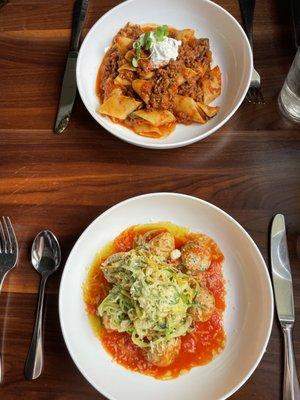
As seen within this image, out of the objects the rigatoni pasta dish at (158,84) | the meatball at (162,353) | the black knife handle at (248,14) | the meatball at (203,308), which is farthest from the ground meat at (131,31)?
the meatball at (162,353)

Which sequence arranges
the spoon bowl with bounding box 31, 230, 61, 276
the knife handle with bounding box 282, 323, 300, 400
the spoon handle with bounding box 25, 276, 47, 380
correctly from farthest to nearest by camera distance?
the spoon bowl with bounding box 31, 230, 61, 276
the spoon handle with bounding box 25, 276, 47, 380
the knife handle with bounding box 282, 323, 300, 400

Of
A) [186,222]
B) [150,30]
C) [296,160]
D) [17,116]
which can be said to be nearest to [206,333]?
[186,222]

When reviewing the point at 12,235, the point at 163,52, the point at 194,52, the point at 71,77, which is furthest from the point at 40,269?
the point at 194,52

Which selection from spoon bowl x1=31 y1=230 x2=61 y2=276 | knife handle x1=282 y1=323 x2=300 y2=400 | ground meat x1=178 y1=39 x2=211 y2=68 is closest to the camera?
knife handle x1=282 y1=323 x2=300 y2=400

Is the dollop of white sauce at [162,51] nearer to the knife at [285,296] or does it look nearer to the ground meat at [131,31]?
the ground meat at [131,31]

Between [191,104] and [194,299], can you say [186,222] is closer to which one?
[194,299]

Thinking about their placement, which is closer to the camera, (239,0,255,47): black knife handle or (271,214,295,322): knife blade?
(271,214,295,322): knife blade

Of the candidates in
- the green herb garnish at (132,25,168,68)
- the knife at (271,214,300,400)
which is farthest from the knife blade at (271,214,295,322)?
the green herb garnish at (132,25,168,68)

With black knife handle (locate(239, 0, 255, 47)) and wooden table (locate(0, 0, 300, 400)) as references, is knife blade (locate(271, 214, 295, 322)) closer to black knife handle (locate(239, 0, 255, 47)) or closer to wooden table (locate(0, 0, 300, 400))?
wooden table (locate(0, 0, 300, 400))
